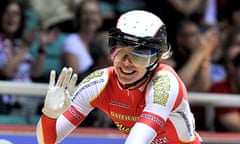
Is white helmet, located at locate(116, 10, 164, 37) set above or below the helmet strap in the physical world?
above

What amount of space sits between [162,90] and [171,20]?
3.36 metres

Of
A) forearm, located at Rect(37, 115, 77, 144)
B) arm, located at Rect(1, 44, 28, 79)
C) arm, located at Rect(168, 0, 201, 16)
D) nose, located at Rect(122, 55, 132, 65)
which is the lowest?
arm, located at Rect(1, 44, 28, 79)

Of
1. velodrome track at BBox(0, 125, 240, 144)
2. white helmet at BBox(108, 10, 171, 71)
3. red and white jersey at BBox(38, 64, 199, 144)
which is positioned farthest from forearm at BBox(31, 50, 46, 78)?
white helmet at BBox(108, 10, 171, 71)

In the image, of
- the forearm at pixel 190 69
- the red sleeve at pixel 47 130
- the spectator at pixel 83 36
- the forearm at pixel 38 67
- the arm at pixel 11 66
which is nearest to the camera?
the red sleeve at pixel 47 130

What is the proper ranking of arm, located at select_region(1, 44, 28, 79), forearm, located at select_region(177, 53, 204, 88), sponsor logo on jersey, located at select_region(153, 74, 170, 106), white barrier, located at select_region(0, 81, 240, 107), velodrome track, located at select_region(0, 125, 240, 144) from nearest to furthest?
sponsor logo on jersey, located at select_region(153, 74, 170, 106)
velodrome track, located at select_region(0, 125, 240, 144)
white barrier, located at select_region(0, 81, 240, 107)
arm, located at select_region(1, 44, 28, 79)
forearm, located at select_region(177, 53, 204, 88)

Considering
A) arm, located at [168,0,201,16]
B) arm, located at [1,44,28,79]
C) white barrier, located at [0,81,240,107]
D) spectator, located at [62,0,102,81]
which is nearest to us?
white barrier, located at [0,81,240,107]

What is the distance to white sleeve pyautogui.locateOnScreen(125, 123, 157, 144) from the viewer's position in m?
2.77

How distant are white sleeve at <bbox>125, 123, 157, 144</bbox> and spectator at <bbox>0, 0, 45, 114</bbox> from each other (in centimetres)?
238

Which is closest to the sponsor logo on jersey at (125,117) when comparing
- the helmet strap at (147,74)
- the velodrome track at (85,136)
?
the helmet strap at (147,74)

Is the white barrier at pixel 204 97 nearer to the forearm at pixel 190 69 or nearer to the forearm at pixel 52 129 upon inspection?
the forearm at pixel 190 69

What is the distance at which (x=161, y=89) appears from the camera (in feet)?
9.64

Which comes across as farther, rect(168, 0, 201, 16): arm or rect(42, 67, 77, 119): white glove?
rect(168, 0, 201, 16): arm

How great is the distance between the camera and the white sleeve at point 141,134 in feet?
9.10

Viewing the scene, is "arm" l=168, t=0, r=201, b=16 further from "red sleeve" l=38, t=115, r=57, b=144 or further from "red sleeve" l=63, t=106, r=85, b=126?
"red sleeve" l=38, t=115, r=57, b=144
